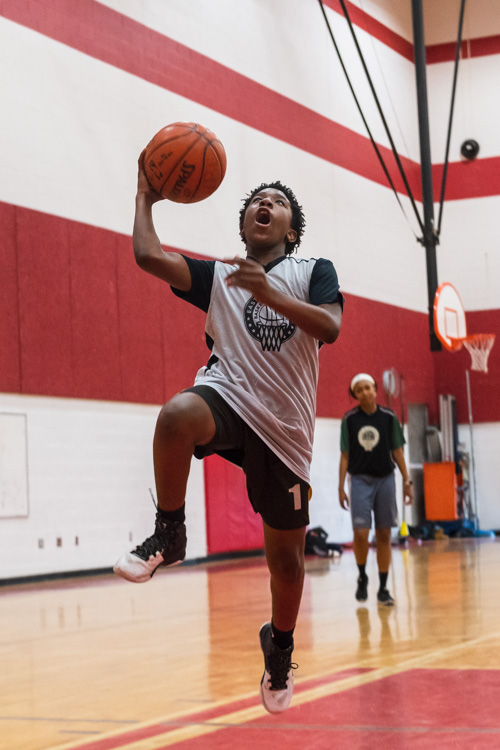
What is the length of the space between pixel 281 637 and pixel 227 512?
38.5 ft

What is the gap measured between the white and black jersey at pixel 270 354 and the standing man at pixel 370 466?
5008 millimetres

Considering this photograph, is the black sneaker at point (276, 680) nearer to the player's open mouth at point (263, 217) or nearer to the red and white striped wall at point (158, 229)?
the player's open mouth at point (263, 217)

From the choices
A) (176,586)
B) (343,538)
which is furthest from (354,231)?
(176,586)

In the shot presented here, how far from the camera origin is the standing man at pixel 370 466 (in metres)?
8.99

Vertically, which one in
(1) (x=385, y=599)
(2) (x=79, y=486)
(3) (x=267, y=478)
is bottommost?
(1) (x=385, y=599)

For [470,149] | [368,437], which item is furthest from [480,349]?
[368,437]

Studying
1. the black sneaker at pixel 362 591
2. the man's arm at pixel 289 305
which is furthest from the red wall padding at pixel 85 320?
the man's arm at pixel 289 305

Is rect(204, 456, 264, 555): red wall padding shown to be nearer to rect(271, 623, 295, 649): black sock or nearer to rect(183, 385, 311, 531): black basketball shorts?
rect(271, 623, 295, 649): black sock

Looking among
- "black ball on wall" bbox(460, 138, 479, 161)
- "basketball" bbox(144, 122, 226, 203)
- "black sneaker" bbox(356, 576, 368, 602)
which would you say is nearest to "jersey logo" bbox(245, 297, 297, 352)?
"basketball" bbox(144, 122, 226, 203)

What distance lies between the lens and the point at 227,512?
15.9 metres

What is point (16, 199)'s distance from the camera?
42.2 ft

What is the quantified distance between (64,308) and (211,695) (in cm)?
899

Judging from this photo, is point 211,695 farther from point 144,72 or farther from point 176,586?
point 144,72

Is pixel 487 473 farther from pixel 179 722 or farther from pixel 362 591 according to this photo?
pixel 179 722
